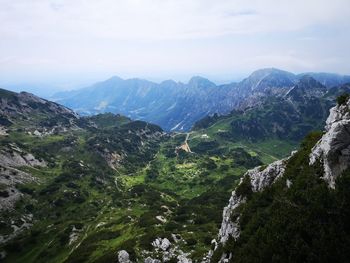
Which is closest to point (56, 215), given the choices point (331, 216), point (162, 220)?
point (162, 220)

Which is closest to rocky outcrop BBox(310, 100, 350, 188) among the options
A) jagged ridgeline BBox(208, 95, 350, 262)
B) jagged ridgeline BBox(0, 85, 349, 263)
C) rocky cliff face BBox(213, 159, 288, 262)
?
jagged ridgeline BBox(208, 95, 350, 262)

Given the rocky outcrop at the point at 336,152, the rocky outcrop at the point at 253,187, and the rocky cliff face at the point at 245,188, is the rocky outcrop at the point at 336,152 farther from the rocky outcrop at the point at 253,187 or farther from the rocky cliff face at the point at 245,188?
the rocky cliff face at the point at 245,188

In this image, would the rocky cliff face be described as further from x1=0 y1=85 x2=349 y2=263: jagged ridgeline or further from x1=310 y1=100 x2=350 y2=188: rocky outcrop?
x1=310 y1=100 x2=350 y2=188: rocky outcrop

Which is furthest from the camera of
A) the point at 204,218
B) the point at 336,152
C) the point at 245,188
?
the point at 204,218

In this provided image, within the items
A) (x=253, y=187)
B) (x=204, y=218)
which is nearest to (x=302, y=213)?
(x=253, y=187)

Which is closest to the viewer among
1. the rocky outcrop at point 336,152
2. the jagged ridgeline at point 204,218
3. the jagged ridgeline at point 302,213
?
the jagged ridgeline at point 302,213

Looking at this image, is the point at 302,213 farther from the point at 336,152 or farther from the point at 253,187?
the point at 253,187

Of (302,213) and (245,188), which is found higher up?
(302,213)

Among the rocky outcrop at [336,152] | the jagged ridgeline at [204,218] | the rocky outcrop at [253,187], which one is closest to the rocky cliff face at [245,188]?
the rocky outcrop at [253,187]

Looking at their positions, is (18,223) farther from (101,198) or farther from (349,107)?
(349,107)

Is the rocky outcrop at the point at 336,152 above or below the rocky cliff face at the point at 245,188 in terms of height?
above
